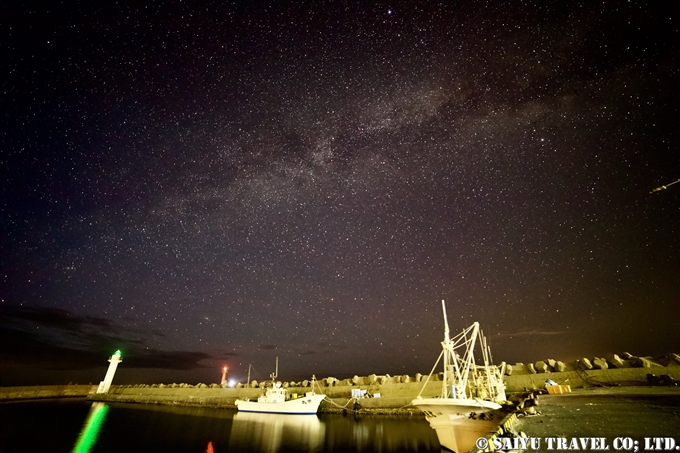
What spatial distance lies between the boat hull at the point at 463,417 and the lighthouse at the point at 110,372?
143104mm

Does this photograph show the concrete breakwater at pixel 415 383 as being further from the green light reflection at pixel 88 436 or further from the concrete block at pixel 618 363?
the green light reflection at pixel 88 436

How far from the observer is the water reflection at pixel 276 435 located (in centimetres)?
3633

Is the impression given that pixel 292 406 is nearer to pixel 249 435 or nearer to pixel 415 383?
pixel 249 435

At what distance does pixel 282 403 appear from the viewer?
218ft

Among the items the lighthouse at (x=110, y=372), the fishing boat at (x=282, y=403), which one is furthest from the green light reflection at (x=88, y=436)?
the lighthouse at (x=110, y=372)

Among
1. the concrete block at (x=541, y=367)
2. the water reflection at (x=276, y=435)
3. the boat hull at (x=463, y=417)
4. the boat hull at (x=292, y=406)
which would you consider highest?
the concrete block at (x=541, y=367)

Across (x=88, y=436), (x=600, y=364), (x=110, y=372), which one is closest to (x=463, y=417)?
(x=600, y=364)

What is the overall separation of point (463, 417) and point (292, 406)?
52891mm

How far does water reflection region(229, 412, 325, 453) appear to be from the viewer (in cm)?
3633

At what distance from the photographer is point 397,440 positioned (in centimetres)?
3547

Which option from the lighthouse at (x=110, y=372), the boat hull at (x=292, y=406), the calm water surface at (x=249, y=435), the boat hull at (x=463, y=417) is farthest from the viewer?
the lighthouse at (x=110, y=372)

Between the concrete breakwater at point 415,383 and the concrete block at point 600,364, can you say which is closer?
the concrete breakwater at point 415,383

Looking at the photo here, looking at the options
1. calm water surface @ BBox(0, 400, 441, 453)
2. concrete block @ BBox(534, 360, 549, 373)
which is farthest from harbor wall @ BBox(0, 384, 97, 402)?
concrete block @ BBox(534, 360, 549, 373)

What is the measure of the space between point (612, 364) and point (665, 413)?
3896 centimetres
